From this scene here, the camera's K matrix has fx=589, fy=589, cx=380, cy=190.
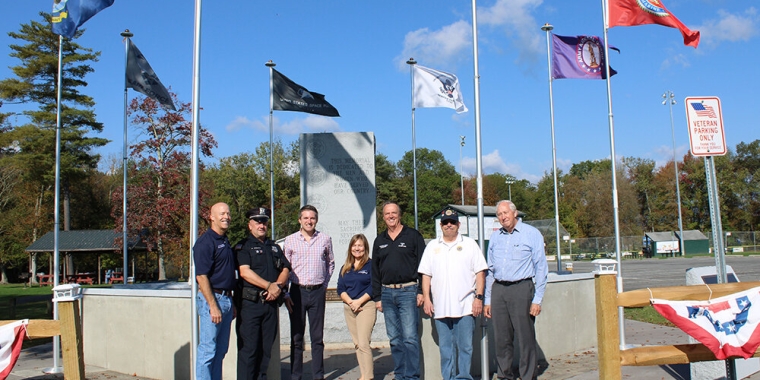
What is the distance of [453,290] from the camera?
6121mm

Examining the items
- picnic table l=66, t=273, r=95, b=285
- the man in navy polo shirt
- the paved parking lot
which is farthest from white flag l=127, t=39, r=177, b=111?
picnic table l=66, t=273, r=95, b=285

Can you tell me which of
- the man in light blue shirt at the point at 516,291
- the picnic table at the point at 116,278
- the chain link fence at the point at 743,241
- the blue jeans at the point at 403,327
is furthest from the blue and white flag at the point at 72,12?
the chain link fence at the point at 743,241

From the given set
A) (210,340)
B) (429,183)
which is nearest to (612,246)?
(429,183)

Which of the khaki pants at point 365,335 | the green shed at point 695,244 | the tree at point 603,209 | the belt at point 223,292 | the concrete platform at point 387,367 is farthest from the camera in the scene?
the tree at point 603,209

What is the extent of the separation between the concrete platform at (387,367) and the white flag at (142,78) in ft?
20.1

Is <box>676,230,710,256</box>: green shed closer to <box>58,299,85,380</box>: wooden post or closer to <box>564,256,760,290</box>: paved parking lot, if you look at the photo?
<box>564,256,760,290</box>: paved parking lot

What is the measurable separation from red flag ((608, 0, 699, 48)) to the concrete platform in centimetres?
503

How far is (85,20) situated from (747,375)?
971 centimetres

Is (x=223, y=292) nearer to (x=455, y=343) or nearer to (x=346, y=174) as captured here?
(x=455, y=343)

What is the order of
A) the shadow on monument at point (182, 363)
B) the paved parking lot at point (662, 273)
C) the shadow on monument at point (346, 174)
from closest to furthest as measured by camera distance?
1. the shadow on monument at point (182, 363)
2. the shadow on monument at point (346, 174)
3. the paved parking lot at point (662, 273)

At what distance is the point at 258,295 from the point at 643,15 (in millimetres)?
7727

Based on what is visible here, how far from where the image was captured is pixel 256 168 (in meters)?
61.9

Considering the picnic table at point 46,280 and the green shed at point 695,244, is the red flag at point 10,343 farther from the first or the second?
the green shed at point 695,244

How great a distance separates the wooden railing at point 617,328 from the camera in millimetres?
4414
